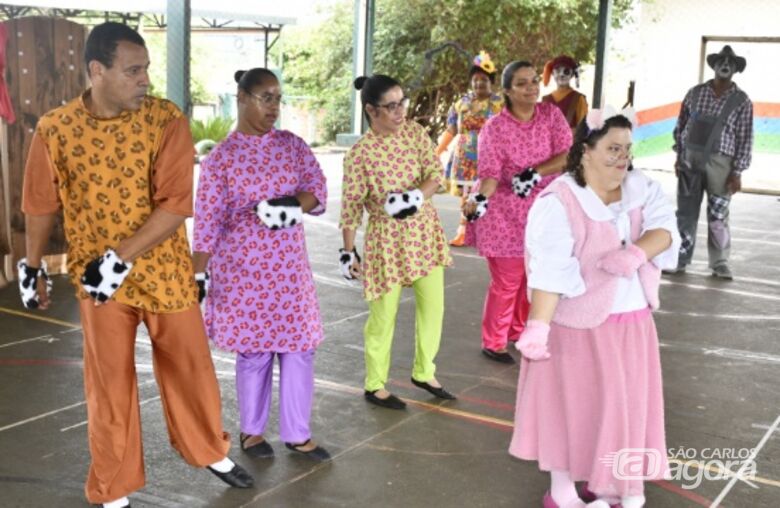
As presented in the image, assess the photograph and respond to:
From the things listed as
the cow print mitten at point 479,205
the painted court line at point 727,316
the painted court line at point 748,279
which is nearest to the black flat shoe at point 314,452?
the cow print mitten at point 479,205

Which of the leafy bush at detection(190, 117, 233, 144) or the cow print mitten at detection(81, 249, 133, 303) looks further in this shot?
the leafy bush at detection(190, 117, 233, 144)

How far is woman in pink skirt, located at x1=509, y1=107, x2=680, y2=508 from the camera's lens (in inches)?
143

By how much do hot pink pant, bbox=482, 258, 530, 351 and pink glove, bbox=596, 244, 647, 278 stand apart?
2489 millimetres

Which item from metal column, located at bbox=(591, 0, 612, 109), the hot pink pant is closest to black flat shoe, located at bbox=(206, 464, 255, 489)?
the hot pink pant

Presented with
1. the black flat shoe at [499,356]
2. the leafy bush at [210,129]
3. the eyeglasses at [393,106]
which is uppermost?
the eyeglasses at [393,106]

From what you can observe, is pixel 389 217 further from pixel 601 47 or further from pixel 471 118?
pixel 601 47

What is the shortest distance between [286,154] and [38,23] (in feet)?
15.1

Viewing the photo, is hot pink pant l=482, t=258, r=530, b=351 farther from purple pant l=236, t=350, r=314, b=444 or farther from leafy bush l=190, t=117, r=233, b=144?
leafy bush l=190, t=117, r=233, b=144

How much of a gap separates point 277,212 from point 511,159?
86.5 inches

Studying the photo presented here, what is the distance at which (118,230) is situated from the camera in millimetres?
3736

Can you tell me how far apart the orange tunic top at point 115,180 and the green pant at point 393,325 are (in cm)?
152

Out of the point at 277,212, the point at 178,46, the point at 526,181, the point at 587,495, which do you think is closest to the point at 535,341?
the point at 587,495

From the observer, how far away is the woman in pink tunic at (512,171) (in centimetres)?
597

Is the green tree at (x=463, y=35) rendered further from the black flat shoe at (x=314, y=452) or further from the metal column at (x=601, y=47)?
the black flat shoe at (x=314, y=452)
